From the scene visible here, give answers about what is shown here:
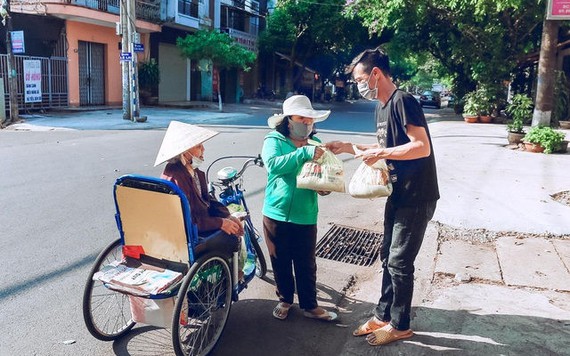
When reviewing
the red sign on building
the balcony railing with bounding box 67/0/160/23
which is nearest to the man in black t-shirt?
the red sign on building

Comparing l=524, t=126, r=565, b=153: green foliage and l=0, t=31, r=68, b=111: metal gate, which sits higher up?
l=0, t=31, r=68, b=111: metal gate

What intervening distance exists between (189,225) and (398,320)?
1522 mm

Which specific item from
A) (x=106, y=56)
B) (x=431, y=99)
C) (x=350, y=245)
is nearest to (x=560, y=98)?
(x=350, y=245)

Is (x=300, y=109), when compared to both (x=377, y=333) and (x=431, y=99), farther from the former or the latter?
(x=431, y=99)

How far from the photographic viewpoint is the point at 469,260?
16.3ft

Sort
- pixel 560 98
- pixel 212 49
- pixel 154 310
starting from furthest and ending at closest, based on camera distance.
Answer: pixel 212 49 < pixel 560 98 < pixel 154 310

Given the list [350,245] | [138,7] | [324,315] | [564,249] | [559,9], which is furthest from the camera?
[138,7]

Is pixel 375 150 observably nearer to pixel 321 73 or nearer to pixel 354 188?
pixel 354 188

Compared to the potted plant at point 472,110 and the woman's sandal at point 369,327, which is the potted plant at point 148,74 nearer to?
the potted plant at point 472,110

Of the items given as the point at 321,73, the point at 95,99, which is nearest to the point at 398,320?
the point at 95,99

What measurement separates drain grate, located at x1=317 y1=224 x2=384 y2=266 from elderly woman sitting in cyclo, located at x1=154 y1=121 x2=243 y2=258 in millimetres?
1900

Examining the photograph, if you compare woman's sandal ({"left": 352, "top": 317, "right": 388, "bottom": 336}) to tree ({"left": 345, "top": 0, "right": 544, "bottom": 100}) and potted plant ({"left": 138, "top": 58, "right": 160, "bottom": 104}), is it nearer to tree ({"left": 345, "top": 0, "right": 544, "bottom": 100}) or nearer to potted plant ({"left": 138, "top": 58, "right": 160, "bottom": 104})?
tree ({"left": 345, "top": 0, "right": 544, "bottom": 100})

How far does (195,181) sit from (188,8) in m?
27.5

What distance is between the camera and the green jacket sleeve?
3371 millimetres
